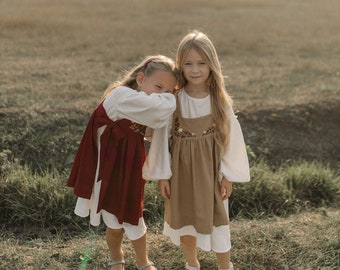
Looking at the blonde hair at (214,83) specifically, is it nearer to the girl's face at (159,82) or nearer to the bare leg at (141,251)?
the girl's face at (159,82)

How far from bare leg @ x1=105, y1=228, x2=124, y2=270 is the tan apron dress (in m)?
0.37

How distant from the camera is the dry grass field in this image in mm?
3510

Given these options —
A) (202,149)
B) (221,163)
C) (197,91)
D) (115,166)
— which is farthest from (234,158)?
(115,166)

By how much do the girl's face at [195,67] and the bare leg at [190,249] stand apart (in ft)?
3.20

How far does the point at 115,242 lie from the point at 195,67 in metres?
1.20

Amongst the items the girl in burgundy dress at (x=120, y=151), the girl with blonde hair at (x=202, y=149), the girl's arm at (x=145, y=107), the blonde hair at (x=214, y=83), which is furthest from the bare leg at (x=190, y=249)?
the girl's arm at (x=145, y=107)

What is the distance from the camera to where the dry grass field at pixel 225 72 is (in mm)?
3510

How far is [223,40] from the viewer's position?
400 inches

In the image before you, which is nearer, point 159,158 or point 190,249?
point 159,158

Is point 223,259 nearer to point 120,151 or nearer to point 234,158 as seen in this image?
point 234,158

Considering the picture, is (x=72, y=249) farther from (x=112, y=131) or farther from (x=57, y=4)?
(x=57, y=4)

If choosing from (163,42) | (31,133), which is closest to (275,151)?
(31,133)

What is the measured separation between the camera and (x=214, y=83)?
290cm

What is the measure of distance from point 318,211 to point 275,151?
4.33 ft
